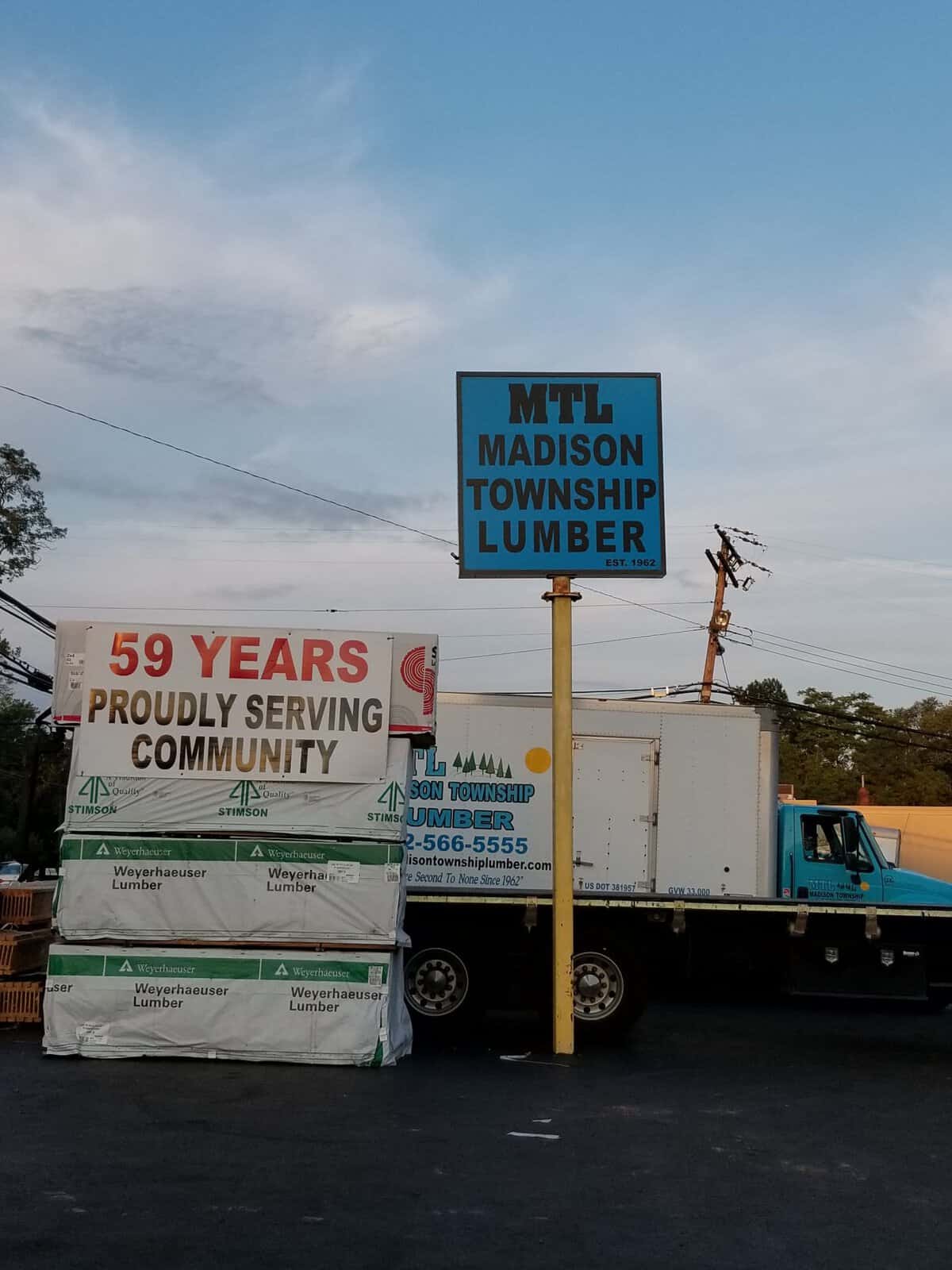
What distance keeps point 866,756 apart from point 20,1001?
80182 millimetres

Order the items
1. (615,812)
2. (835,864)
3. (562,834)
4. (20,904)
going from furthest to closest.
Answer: (835,864) → (615,812) → (20,904) → (562,834)

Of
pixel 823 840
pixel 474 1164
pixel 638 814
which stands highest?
pixel 638 814

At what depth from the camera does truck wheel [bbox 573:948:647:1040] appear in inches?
542

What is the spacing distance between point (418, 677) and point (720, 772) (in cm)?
637

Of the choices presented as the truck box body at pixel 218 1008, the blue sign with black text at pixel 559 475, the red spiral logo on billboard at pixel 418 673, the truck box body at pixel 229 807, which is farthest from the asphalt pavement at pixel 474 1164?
→ the blue sign with black text at pixel 559 475

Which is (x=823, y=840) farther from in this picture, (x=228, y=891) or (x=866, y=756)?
(x=866, y=756)

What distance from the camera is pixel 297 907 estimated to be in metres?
12.1

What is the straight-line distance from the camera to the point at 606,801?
57.7ft

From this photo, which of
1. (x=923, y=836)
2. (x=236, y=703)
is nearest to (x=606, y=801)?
(x=236, y=703)

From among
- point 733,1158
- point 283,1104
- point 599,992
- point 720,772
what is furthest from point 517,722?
point 733,1158

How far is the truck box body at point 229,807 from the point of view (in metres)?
12.2

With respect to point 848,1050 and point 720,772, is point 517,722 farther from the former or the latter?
point 848,1050

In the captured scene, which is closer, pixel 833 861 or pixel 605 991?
pixel 605 991

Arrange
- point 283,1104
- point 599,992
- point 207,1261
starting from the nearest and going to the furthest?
point 207,1261, point 283,1104, point 599,992
